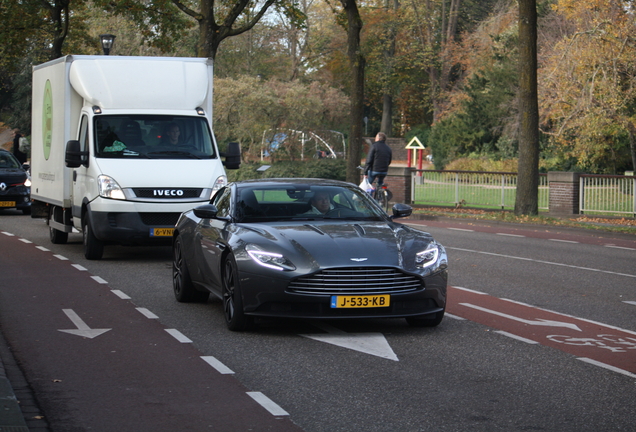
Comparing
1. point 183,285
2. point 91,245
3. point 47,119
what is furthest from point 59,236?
point 183,285

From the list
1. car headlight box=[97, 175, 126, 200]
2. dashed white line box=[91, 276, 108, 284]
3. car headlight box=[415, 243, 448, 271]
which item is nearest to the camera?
car headlight box=[415, 243, 448, 271]

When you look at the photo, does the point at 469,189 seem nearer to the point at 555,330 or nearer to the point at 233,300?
the point at 555,330

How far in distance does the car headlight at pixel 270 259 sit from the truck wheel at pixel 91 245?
689 centimetres

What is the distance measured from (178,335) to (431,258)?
239 cm

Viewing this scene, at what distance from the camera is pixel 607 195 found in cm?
2577

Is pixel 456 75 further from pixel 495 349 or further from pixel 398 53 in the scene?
pixel 495 349

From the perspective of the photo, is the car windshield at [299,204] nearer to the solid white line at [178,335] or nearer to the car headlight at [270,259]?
the car headlight at [270,259]

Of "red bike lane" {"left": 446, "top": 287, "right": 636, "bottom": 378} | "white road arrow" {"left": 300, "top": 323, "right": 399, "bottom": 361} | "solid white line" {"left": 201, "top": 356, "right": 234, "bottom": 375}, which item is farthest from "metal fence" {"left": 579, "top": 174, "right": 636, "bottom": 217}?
"solid white line" {"left": 201, "top": 356, "right": 234, "bottom": 375}

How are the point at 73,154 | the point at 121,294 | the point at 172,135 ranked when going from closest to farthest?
1. the point at 121,294
2. the point at 73,154
3. the point at 172,135

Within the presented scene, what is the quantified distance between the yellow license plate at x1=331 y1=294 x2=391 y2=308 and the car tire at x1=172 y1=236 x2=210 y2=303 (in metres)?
2.71

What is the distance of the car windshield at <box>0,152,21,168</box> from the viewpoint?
26078 mm

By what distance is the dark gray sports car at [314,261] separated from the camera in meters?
7.96

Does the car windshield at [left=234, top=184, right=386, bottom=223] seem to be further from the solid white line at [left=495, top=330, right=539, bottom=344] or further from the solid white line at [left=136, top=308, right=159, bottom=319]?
the solid white line at [left=495, top=330, right=539, bottom=344]

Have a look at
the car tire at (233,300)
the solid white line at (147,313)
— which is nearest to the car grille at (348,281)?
the car tire at (233,300)
